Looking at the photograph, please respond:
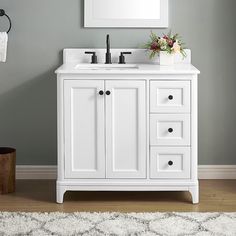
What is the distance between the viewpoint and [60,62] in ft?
14.7

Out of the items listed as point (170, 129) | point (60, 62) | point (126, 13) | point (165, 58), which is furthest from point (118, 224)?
point (126, 13)

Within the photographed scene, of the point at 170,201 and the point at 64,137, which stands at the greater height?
the point at 64,137

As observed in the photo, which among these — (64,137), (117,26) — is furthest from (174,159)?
(117,26)

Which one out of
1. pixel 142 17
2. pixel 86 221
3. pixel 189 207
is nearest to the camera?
pixel 86 221

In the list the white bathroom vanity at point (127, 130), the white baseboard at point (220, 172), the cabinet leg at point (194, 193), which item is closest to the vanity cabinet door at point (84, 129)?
the white bathroom vanity at point (127, 130)

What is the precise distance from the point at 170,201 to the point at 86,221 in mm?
658

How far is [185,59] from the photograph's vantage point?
443cm

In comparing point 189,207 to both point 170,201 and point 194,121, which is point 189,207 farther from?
point 194,121

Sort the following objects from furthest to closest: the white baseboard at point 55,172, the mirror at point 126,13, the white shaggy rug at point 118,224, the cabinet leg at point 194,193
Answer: the white baseboard at point 55,172 < the mirror at point 126,13 < the cabinet leg at point 194,193 < the white shaggy rug at point 118,224

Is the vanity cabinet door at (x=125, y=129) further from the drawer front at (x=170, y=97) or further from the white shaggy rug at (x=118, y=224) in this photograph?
the white shaggy rug at (x=118, y=224)

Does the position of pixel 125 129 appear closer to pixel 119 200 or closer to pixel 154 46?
pixel 119 200

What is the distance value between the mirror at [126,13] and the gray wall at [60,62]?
0.05 metres

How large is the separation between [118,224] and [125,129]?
66 cm

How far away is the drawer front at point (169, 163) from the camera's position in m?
3.97
